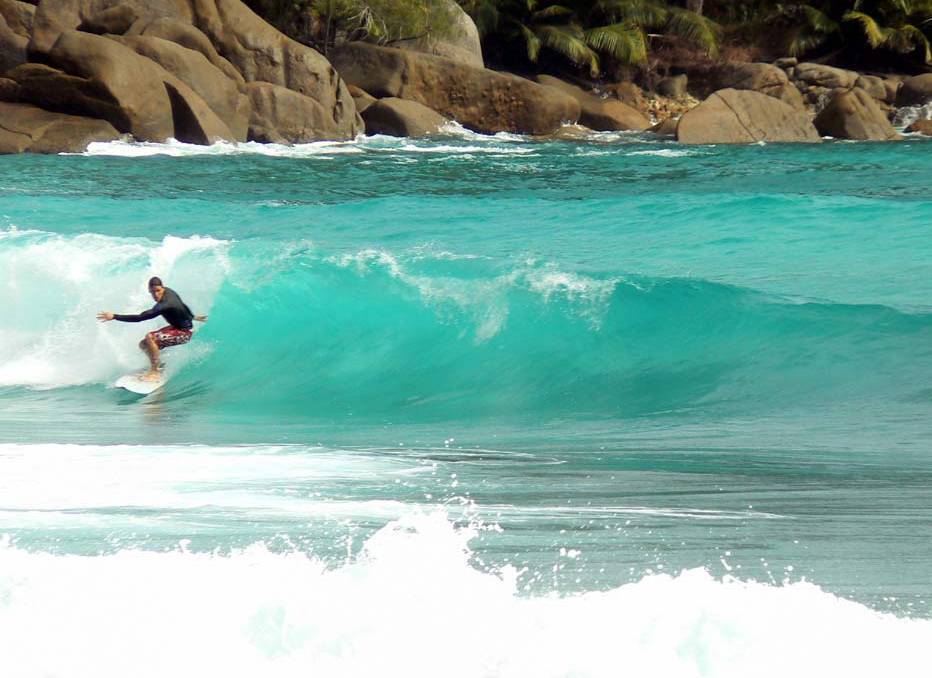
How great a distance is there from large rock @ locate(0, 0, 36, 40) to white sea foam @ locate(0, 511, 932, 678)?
25154 mm

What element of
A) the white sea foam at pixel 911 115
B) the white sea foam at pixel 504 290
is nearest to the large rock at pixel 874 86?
the white sea foam at pixel 911 115

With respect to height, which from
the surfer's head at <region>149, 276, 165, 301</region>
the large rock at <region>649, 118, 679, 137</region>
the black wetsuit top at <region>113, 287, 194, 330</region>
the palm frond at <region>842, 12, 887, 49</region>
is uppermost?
the palm frond at <region>842, 12, 887, 49</region>

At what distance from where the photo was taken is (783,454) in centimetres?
642

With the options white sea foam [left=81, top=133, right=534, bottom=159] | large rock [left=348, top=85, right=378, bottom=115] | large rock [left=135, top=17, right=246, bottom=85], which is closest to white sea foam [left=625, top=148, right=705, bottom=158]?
white sea foam [left=81, top=133, right=534, bottom=159]

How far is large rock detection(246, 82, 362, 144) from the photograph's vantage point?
82.1ft

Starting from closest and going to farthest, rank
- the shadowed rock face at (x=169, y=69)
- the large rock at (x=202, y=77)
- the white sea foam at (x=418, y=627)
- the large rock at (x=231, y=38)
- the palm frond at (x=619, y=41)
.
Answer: the white sea foam at (x=418, y=627) < the shadowed rock face at (x=169, y=69) < the large rock at (x=202, y=77) < the large rock at (x=231, y=38) < the palm frond at (x=619, y=41)

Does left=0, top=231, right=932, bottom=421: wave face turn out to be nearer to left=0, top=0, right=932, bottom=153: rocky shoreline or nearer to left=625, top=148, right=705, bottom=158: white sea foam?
left=0, top=0, right=932, bottom=153: rocky shoreline

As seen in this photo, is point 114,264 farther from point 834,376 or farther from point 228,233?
point 834,376

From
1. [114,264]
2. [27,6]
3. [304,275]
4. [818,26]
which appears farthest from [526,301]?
[818,26]

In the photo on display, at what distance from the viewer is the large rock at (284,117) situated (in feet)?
82.1

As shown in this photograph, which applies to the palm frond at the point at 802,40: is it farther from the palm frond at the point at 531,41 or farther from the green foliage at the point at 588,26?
the palm frond at the point at 531,41

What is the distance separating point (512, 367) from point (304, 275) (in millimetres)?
2976

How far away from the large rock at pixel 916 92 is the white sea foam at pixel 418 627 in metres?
31.3

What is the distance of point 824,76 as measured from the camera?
111 feet
